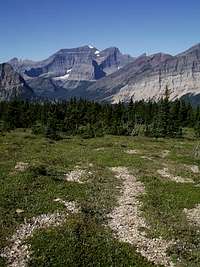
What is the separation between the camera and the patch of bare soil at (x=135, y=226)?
2978cm

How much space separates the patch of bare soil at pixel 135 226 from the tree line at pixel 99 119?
184 feet

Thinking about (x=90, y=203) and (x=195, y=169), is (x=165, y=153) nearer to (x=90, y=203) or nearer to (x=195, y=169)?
(x=195, y=169)

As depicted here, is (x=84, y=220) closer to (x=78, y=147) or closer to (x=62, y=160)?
(x=62, y=160)

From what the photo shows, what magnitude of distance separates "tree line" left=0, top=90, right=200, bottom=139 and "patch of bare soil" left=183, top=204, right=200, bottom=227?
6188cm

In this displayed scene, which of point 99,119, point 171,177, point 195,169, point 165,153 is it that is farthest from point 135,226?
point 99,119

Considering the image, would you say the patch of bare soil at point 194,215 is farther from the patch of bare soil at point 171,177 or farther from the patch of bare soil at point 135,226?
the patch of bare soil at point 171,177

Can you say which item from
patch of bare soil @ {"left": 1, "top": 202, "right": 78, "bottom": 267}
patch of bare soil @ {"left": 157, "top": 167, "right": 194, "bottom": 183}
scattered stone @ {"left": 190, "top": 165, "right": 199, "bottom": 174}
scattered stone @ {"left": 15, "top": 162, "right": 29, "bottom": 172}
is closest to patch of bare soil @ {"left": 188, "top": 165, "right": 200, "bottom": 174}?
scattered stone @ {"left": 190, "top": 165, "right": 199, "bottom": 174}

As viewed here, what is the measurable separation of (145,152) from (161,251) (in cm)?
4465

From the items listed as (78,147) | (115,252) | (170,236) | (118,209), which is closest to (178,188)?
(118,209)

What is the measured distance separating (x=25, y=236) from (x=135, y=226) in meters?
8.81

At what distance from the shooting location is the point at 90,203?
1598 inches

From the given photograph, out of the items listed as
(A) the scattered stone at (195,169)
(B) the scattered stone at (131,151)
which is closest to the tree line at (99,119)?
(B) the scattered stone at (131,151)

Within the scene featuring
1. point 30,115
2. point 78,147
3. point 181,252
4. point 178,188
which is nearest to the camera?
point 181,252

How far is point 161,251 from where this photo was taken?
99.0 ft
